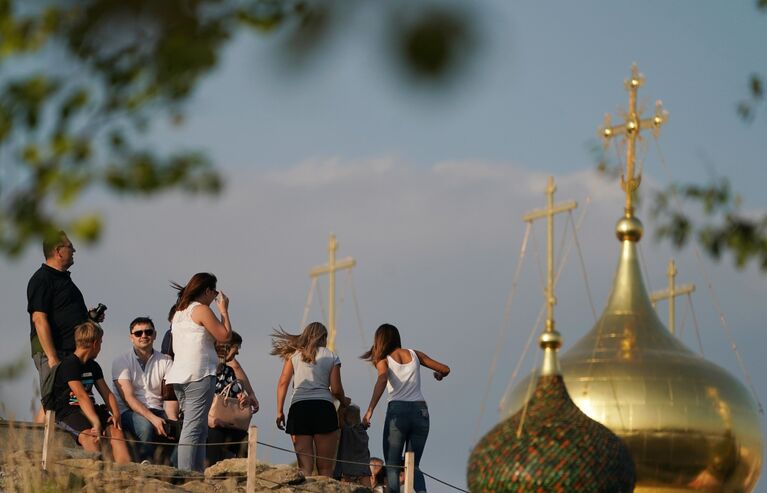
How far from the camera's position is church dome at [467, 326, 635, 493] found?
20.3 metres

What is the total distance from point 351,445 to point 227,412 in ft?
5.33

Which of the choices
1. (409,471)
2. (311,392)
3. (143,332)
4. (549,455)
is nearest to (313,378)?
(311,392)

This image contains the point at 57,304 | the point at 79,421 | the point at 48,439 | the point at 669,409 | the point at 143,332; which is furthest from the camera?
the point at 669,409

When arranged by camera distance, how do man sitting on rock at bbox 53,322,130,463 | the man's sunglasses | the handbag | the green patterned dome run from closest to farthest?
man sitting on rock at bbox 53,322,130,463 < the man's sunglasses < the handbag < the green patterned dome

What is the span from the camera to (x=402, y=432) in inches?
587

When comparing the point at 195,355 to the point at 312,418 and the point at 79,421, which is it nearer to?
the point at 79,421

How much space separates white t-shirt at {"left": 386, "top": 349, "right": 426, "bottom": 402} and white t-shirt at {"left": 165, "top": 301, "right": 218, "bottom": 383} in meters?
2.09

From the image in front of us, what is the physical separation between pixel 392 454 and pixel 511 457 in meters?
5.87

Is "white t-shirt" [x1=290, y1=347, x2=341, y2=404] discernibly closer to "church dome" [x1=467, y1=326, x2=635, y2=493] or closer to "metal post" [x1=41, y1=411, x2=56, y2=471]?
"metal post" [x1=41, y1=411, x2=56, y2=471]

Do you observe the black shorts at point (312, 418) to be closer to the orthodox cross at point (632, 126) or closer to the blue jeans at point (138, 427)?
the blue jeans at point (138, 427)

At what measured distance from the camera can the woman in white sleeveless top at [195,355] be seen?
1350cm

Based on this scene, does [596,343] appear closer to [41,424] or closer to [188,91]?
[41,424]

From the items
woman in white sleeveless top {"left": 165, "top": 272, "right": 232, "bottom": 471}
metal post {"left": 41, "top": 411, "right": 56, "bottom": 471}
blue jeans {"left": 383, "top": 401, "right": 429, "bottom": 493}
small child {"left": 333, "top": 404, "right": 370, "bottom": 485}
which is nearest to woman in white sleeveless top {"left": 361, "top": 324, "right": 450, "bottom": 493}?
blue jeans {"left": 383, "top": 401, "right": 429, "bottom": 493}

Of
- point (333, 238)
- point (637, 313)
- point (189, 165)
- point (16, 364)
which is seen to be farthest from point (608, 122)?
point (189, 165)
